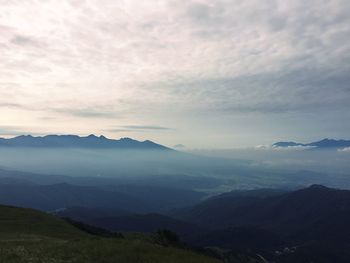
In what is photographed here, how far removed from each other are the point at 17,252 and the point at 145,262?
457 inches

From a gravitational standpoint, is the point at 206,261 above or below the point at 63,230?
above

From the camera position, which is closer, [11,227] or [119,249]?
[119,249]

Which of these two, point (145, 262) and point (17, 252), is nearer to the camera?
→ point (145, 262)

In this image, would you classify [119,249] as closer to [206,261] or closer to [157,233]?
[206,261]

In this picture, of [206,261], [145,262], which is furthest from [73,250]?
[206,261]

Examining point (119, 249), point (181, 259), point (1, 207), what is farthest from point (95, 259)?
point (1, 207)

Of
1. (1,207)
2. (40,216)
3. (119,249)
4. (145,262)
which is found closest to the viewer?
(145,262)

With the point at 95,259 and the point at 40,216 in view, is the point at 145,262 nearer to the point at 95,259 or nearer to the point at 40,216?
the point at 95,259

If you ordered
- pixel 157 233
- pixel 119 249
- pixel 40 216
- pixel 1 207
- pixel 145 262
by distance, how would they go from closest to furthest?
1. pixel 145 262
2. pixel 119 249
3. pixel 157 233
4. pixel 40 216
5. pixel 1 207

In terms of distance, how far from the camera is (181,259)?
30469 mm

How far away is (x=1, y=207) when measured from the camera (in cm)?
8375

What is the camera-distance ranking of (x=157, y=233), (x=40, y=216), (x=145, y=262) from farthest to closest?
(x=40, y=216), (x=157, y=233), (x=145, y=262)

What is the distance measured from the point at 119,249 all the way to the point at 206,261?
7315mm

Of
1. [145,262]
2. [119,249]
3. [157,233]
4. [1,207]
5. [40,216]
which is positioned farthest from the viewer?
[1,207]
